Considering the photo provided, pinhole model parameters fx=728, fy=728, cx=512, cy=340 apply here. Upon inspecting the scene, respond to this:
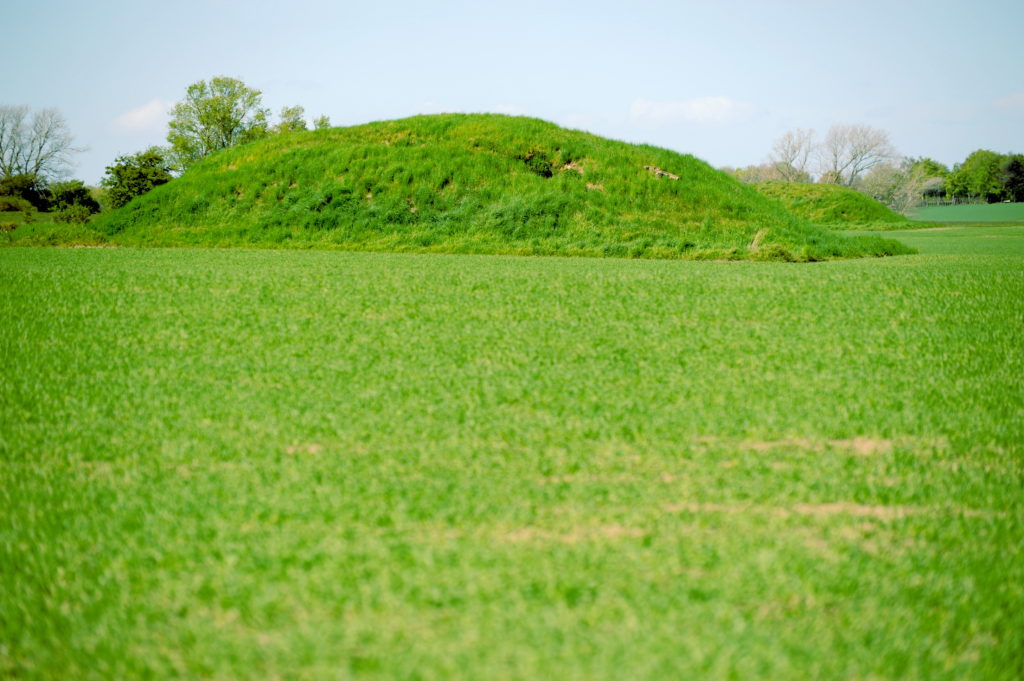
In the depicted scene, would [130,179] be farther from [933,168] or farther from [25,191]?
[933,168]

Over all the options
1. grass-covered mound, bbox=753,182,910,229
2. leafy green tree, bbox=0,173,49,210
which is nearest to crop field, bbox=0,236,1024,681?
grass-covered mound, bbox=753,182,910,229

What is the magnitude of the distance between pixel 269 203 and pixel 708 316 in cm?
1909

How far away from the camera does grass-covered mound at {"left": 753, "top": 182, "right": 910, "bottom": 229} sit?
158 ft

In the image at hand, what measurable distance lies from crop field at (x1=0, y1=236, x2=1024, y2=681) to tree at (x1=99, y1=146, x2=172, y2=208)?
29.1 meters

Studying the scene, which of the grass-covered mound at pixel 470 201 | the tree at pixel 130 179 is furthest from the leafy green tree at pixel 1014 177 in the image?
the tree at pixel 130 179

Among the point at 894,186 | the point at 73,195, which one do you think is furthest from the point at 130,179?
the point at 894,186

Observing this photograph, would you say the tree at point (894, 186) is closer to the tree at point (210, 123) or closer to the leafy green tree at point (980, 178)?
the leafy green tree at point (980, 178)

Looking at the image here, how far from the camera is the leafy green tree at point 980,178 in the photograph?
9856 cm

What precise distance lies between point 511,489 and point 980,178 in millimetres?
118442

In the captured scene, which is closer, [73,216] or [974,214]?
[73,216]

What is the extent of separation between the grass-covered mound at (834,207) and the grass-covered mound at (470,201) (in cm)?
2221

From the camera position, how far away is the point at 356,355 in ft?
29.4

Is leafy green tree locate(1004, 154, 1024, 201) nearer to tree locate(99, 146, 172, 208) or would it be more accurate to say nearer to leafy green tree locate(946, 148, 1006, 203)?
leafy green tree locate(946, 148, 1006, 203)

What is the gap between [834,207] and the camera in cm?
4959
